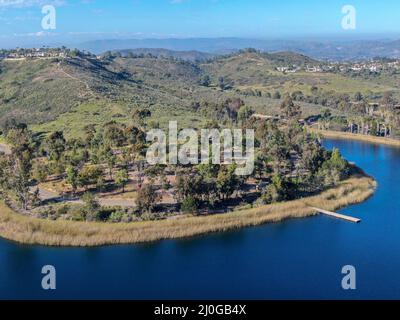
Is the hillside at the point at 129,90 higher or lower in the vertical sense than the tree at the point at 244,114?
higher

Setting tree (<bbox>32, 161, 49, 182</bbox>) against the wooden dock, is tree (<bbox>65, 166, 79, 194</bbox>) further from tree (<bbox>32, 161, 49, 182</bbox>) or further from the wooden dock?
the wooden dock

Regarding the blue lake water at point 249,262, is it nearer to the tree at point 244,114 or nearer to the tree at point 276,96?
the tree at point 244,114

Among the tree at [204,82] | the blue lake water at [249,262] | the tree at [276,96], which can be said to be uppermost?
the tree at [204,82]

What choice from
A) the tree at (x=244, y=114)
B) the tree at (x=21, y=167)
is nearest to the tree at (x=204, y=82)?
the tree at (x=244, y=114)

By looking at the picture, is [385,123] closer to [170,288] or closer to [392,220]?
[392,220]

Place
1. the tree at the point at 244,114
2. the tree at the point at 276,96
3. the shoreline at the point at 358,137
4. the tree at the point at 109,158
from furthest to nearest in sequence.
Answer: the tree at the point at 276,96
the tree at the point at 244,114
the shoreline at the point at 358,137
the tree at the point at 109,158

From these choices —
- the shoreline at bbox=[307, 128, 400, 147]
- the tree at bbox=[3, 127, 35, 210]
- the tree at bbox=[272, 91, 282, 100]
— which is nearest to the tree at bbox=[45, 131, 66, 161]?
the tree at bbox=[3, 127, 35, 210]

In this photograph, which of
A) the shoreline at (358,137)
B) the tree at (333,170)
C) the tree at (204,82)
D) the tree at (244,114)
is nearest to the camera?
the tree at (333,170)

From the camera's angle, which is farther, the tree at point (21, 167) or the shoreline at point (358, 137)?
the shoreline at point (358, 137)
